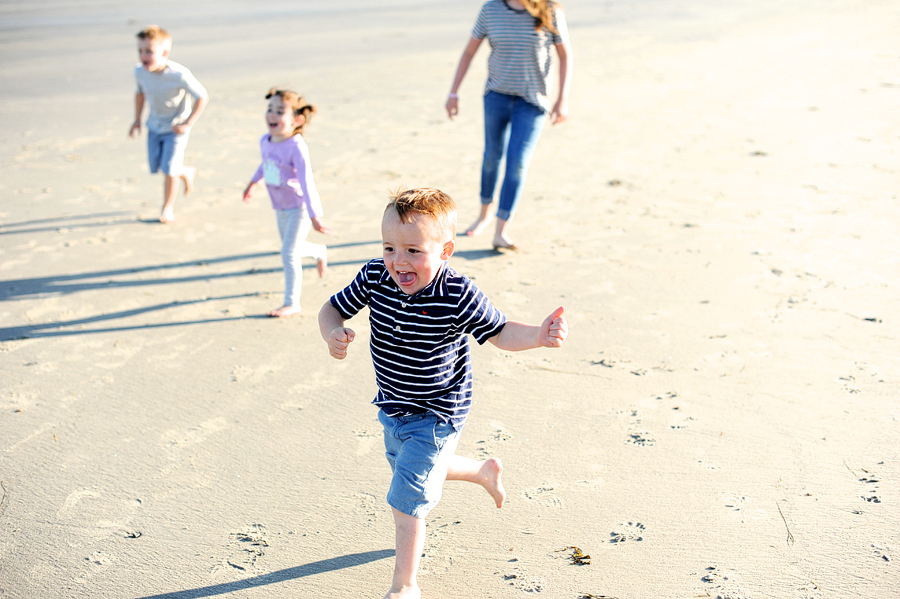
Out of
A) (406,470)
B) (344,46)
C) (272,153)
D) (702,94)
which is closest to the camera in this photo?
Result: (406,470)

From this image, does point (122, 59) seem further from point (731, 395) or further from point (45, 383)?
point (731, 395)

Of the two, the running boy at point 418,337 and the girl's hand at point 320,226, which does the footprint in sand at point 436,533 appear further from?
the girl's hand at point 320,226

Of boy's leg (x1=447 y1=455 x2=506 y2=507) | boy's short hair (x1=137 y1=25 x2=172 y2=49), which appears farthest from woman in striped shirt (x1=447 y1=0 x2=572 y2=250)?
boy's leg (x1=447 y1=455 x2=506 y2=507)

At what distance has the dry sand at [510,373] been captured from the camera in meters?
2.85

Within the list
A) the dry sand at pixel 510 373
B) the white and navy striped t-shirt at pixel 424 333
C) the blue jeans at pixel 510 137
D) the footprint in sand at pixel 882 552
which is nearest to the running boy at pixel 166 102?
the dry sand at pixel 510 373

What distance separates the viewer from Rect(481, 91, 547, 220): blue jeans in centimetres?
569

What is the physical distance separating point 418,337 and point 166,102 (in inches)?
195

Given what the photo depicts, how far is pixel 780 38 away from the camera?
15625 mm

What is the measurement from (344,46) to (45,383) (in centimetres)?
1386

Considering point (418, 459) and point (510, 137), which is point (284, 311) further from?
point (418, 459)

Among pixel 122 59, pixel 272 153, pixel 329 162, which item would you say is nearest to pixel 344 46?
pixel 122 59

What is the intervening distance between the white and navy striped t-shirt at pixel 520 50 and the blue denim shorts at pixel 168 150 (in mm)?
2816

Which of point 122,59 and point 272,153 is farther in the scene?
point 122,59

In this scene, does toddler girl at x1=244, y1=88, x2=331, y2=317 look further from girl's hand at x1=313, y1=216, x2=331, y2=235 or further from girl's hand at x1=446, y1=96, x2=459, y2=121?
girl's hand at x1=446, y1=96, x2=459, y2=121
